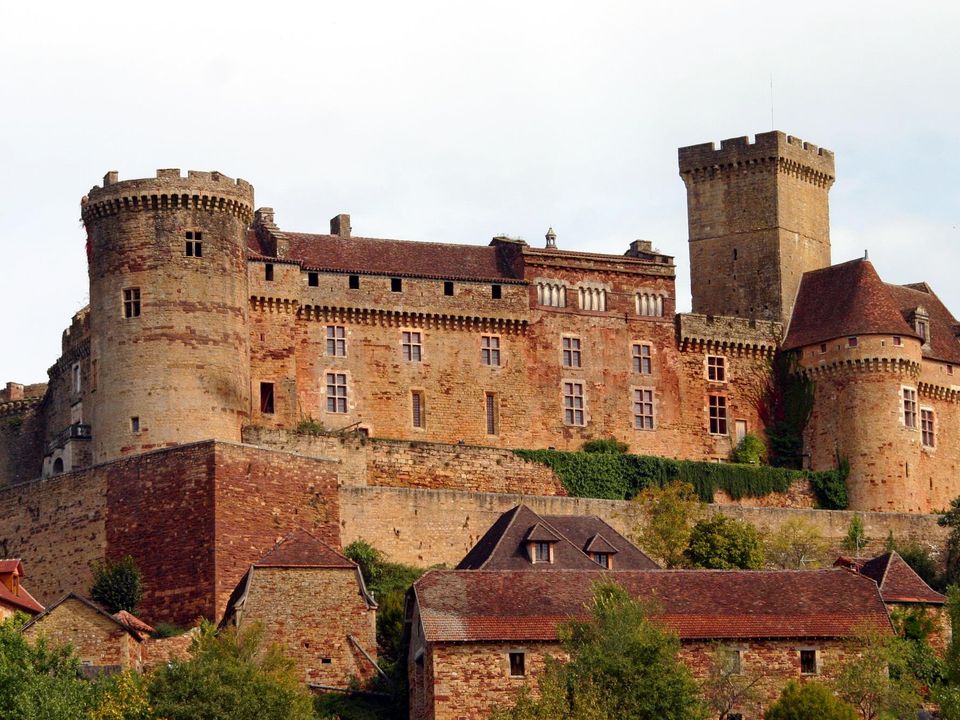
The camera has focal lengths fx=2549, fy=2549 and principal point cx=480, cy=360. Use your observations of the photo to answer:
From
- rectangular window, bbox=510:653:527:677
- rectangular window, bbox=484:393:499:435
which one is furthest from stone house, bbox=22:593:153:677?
rectangular window, bbox=484:393:499:435

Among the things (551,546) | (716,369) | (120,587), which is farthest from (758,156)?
(120,587)

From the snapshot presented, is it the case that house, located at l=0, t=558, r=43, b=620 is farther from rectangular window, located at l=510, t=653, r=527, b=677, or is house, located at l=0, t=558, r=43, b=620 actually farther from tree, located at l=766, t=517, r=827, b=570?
tree, located at l=766, t=517, r=827, b=570

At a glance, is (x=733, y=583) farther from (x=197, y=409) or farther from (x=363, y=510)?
(x=197, y=409)

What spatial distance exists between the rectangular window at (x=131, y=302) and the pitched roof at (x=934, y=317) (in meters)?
27.3

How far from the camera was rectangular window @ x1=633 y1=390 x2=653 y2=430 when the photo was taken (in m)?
83.1

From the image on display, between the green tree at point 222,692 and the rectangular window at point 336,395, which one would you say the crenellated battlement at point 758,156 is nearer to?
the rectangular window at point 336,395

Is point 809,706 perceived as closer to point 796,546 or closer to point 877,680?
point 877,680

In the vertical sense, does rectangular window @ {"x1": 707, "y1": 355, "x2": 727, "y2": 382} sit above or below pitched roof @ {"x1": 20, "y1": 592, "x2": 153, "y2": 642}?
above

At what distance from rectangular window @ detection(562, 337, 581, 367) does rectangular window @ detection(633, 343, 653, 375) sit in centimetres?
219

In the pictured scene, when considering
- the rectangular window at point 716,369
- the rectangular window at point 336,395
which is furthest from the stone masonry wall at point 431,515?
the rectangular window at point 716,369

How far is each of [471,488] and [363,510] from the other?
221 inches

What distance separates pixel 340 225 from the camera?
83.5 metres

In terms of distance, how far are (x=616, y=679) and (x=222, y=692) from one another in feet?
28.5

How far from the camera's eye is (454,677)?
191 feet
